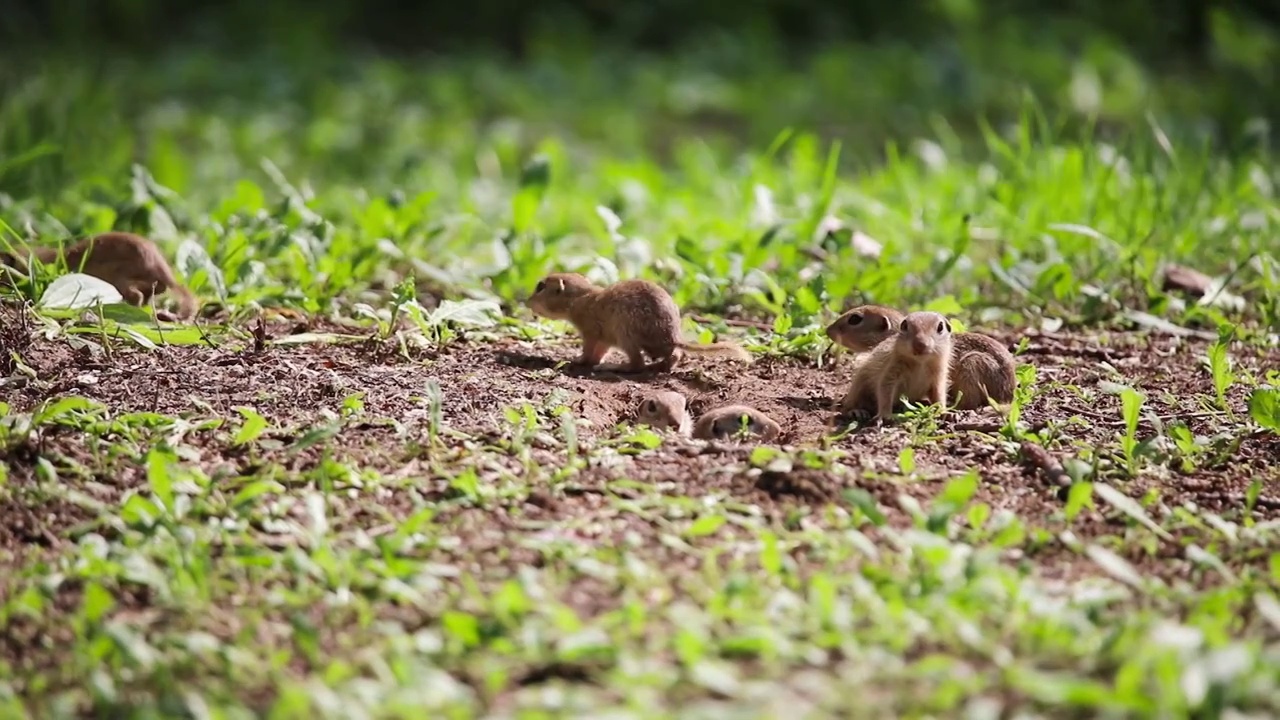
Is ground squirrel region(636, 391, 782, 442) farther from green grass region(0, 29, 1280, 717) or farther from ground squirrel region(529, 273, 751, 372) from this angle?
ground squirrel region(529, 273, 751, 372)

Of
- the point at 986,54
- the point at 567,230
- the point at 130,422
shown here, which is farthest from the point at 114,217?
the point at 986,54

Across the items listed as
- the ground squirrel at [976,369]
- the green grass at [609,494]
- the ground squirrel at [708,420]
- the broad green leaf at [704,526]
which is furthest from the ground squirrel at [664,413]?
the broad green leaf at [704,526]


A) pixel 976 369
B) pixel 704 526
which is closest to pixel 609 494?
pixel 704 526

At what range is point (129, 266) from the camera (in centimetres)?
545

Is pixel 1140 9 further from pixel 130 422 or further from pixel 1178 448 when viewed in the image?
pixel 130 422

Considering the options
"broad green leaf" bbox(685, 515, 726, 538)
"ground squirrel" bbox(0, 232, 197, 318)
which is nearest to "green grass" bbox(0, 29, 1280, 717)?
"broad green leaf" bbox(685, 515, 726, 538)

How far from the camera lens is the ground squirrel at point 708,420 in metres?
4.53

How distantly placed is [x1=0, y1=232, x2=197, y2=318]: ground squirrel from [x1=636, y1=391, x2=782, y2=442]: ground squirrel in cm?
172

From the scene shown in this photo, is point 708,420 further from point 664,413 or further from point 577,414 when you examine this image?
point 577,414

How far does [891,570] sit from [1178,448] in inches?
51.2

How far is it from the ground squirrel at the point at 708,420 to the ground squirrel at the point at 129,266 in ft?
5.66

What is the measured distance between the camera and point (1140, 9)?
42.9 feet

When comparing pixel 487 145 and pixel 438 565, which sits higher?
pixel 438 565

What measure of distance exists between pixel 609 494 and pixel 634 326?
1.26 m
